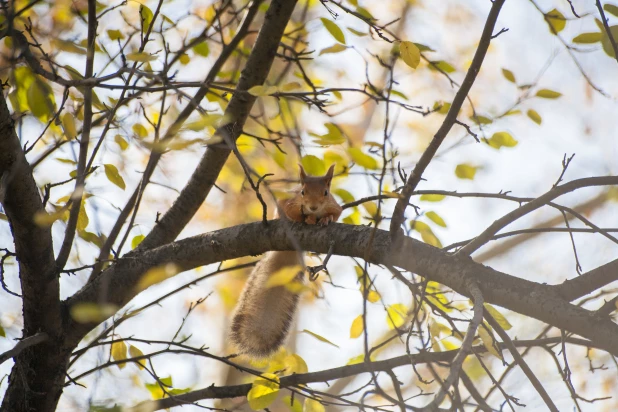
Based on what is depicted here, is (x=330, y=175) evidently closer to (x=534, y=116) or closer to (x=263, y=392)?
(x=534, y=116)

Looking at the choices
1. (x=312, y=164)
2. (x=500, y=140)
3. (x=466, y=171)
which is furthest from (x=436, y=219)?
(x=312, y=164)

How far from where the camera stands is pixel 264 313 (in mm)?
2818

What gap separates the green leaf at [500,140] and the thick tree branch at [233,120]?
88 cm

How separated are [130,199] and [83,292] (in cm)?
44

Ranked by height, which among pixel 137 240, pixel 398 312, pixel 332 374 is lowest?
pixel 332 374

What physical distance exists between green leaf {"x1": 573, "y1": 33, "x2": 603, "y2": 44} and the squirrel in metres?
1.21

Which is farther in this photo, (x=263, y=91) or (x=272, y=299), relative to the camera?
(x=272, y=299)

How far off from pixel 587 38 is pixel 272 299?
1621 mm

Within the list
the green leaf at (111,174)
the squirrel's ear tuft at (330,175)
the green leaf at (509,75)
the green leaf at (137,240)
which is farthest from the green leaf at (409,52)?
the green leaf at (137,240)

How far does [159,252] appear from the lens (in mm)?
2227

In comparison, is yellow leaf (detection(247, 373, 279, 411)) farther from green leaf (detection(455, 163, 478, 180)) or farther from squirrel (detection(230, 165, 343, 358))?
green leaf (detection(455, 163, 478, 180))

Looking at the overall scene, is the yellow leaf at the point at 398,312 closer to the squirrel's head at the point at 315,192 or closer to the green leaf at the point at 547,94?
the squirrel's head at the point at 315,192

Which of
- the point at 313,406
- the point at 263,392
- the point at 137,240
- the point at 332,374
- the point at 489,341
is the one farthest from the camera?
the point at 137,240

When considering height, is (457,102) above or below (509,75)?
below
